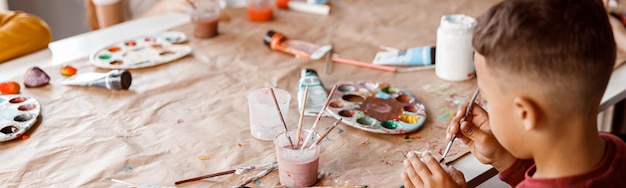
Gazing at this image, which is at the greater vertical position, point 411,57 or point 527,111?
point 527,111

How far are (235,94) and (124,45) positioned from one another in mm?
396

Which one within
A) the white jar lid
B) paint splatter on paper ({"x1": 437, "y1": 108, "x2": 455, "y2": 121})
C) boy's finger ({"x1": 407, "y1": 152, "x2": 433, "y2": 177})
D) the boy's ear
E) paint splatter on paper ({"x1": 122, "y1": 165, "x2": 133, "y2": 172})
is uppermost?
the boy's ear

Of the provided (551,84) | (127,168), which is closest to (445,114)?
(551,84)

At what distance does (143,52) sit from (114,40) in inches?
5.2

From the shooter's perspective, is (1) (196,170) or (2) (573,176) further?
(1) (196,170)

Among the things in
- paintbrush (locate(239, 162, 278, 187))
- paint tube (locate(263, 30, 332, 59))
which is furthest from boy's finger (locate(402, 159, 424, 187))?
paint tube (locate(263, 30, 332, 59))

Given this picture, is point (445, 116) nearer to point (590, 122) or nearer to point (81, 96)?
point (590, 122)

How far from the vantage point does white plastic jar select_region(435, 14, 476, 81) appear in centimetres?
146

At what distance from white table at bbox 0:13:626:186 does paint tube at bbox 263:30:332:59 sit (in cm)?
29

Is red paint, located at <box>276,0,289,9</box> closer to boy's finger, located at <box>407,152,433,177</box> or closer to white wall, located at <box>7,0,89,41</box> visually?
boy's finger, located at <box>407,152,433,177</box>

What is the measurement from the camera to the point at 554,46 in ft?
2.84

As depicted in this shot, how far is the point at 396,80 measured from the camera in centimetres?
152

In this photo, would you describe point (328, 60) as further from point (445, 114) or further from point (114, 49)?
point (114, 49)

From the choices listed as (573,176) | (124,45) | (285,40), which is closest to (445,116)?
(573,176)
